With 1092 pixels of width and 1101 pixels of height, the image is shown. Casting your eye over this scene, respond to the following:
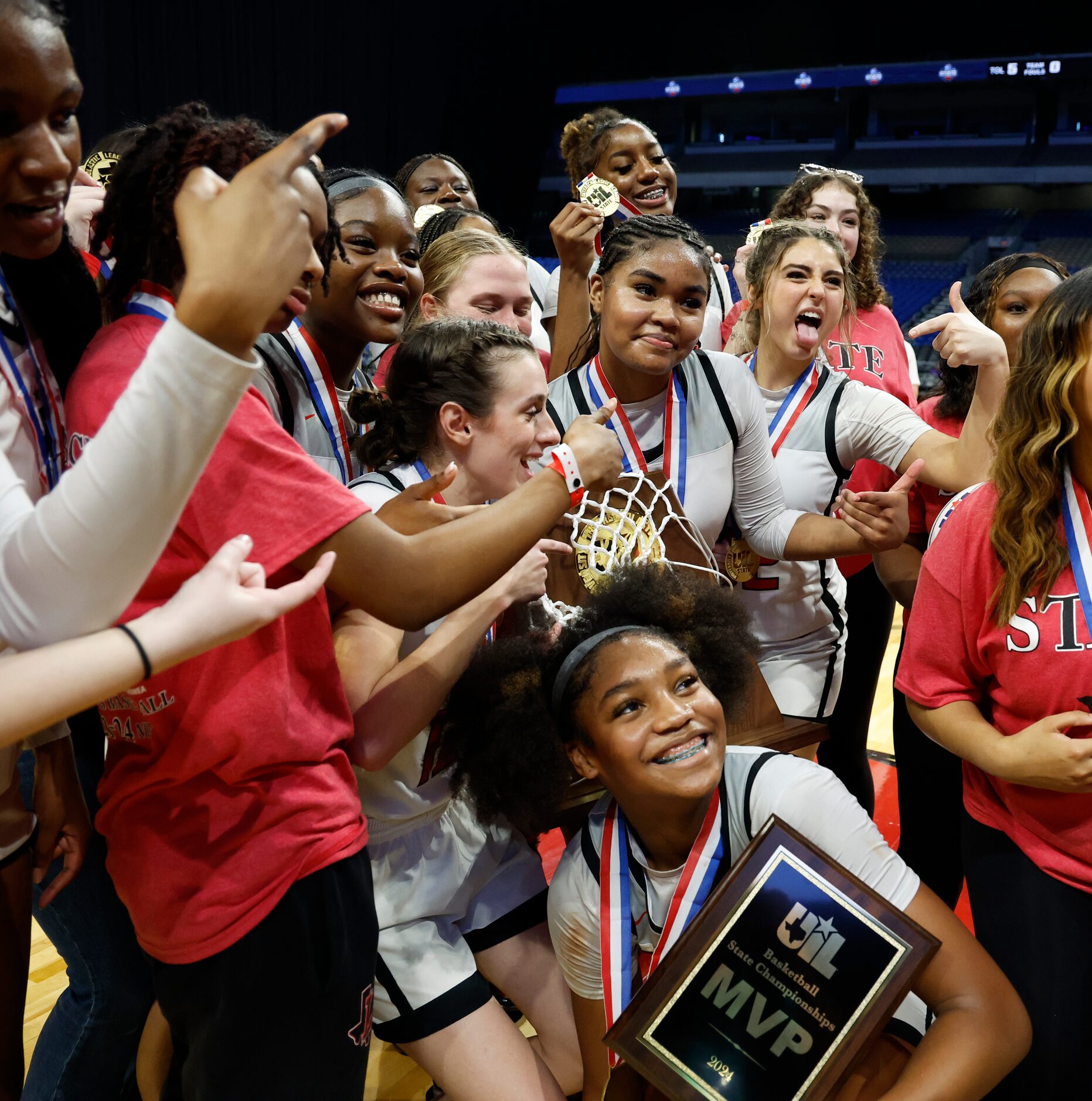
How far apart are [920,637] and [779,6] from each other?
14.3 meters

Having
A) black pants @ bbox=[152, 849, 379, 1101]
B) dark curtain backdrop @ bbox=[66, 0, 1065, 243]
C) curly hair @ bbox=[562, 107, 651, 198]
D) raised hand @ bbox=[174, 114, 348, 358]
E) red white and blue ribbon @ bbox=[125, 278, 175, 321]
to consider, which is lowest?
black pants @ bbox=[152, 849, 379, 1101]

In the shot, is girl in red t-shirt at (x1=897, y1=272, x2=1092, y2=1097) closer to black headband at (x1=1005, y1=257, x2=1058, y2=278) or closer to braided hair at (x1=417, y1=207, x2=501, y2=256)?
black headband at (x1=1005, y1=257, x2=1058, y2=278)

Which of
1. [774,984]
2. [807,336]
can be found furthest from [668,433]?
[774,984]

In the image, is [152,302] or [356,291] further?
[356,291]

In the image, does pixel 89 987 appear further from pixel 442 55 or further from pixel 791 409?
pixel 442 55

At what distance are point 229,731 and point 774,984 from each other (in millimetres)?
→ 906

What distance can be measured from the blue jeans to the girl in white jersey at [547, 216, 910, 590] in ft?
4.53

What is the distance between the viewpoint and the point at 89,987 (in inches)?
69.0

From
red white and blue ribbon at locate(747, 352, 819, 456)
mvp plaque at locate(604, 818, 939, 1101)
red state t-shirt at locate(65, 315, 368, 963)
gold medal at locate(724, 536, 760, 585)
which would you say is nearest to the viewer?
red state t-shirt at locate(65, 315, 368, 963)

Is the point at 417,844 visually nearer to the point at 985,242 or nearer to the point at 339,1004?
the point at 339,1004

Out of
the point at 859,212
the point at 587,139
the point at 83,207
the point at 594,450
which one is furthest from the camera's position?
the point at 587,139

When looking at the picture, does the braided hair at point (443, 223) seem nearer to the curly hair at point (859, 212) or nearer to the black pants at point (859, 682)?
the curly hair at point (859, 212)

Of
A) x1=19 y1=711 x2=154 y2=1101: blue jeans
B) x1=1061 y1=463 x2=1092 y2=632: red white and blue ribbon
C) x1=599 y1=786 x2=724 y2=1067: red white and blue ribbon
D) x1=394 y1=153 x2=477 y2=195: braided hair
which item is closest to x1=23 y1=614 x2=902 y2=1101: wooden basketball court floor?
x1=19 y1=711 x2=154 y2=1101: blue jeans

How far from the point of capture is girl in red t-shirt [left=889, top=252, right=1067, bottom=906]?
2600 millimetres
